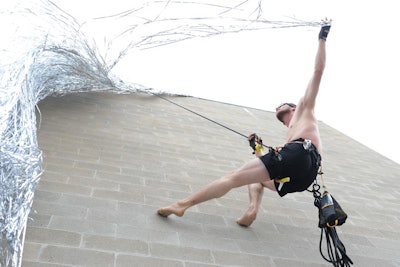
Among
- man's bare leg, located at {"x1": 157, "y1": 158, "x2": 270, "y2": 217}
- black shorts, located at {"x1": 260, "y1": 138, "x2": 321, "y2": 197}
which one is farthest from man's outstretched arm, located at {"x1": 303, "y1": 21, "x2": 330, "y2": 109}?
man's bare leg, located at {"x1": 157, "y1": 158, "x2": 270, "y2": 217}

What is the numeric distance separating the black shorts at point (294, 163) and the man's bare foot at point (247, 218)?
0.97 feet

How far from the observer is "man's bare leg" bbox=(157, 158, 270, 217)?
Answer: 2.08m

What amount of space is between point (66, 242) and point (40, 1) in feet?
7.59

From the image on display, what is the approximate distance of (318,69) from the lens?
216cm

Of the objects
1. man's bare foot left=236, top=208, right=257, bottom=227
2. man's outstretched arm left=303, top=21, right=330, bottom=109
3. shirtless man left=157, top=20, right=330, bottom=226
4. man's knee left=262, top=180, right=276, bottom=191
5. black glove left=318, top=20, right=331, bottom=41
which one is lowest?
man's bare foot left=236, top=208, right=257, bottom=227

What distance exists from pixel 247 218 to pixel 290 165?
1.41ft

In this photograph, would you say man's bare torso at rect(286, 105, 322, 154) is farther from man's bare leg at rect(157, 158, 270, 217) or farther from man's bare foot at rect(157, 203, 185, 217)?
man's bare foot at rect(157, 203, 185, 217)

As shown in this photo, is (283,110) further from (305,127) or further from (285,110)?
(305,127)

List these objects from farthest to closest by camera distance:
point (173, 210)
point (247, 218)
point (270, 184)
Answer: point (270, 184) → point (247, 218) → point (173, 210)

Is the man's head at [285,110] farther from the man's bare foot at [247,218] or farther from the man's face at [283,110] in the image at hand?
the man's bare foot at [247,218]

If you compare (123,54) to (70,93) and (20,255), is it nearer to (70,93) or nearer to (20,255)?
(70,93)

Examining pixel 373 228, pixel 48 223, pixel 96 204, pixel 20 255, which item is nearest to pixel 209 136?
pixel 373 228

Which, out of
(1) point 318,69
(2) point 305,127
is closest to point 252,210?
(2) point 305,127

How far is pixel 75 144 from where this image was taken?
3.08 m
